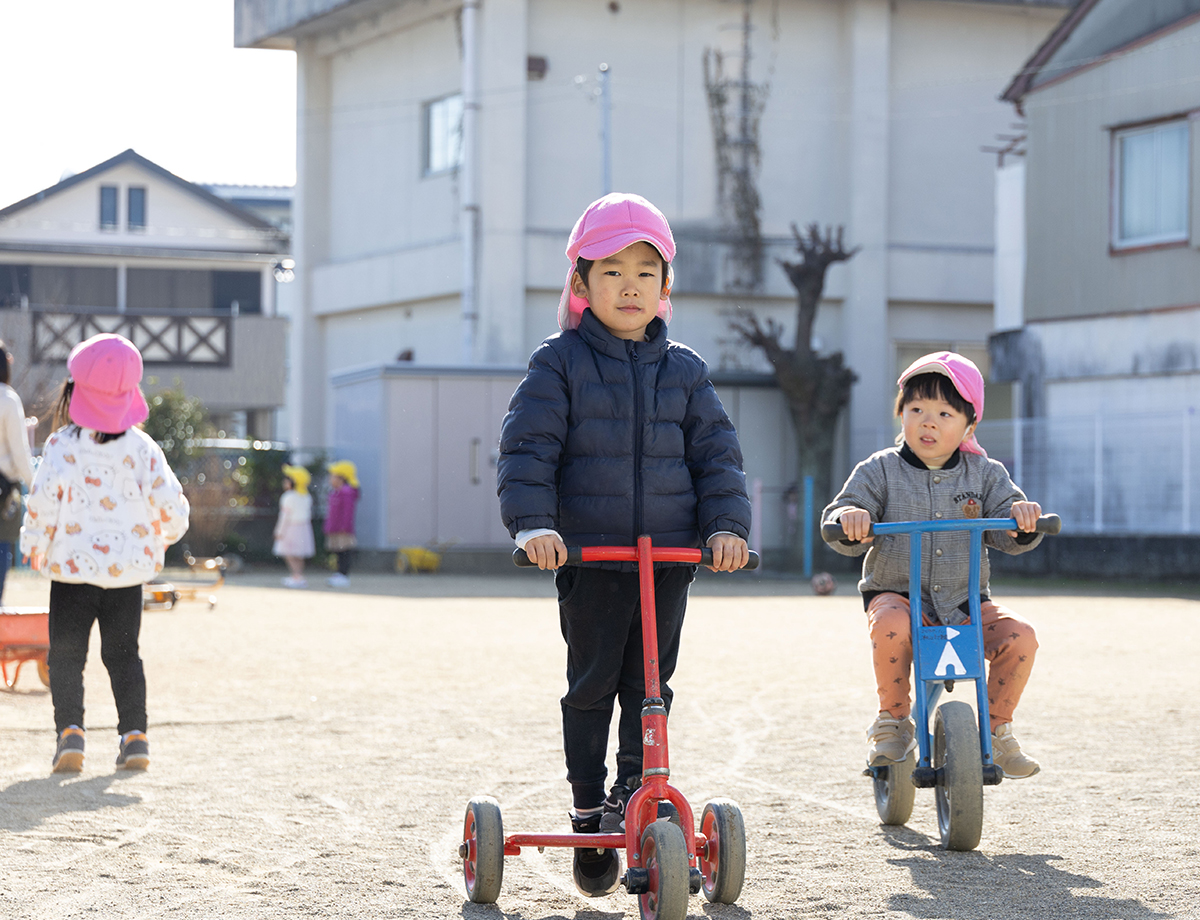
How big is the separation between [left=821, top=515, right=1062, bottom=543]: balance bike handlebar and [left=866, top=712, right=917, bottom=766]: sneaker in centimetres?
60

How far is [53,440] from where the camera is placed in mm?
6277

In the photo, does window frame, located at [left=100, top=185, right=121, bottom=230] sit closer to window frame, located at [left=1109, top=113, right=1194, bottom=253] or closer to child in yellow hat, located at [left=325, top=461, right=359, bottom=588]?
child in yellow hat, located at [left=325, top=461, right=359, bottom=588]

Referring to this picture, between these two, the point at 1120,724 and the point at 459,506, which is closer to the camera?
the point at 1120,724

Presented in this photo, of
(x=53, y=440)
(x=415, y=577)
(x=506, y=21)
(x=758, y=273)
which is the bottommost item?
(x=415, y=577)

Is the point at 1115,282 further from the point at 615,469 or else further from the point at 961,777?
the point at 615,469

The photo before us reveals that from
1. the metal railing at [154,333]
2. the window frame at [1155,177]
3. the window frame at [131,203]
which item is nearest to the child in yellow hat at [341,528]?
the window frame at [1155,177]

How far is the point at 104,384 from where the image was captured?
20.5 feet

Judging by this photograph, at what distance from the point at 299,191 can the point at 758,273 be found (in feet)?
28.1

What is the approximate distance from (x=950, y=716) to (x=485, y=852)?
1.40 metres

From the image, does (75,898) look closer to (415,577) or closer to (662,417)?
(662,417)

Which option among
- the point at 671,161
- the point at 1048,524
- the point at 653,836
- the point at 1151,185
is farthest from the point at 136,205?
the point at 653,836

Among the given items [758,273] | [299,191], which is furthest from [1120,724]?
[299,191]

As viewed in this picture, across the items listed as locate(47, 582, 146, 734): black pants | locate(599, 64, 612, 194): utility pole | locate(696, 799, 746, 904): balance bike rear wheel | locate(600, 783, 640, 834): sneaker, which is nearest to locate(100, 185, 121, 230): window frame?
locate(599, 64, 612, 194): utility pole

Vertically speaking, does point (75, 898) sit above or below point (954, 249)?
below
